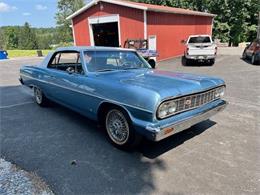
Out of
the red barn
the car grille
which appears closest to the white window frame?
the red barn

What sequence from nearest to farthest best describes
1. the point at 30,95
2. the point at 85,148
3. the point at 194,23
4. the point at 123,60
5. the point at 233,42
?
the point at 85,148, the point at 123,60, the point at 30,95, the point at 194,23, the point at 233,42

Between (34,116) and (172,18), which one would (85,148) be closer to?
(34,116)

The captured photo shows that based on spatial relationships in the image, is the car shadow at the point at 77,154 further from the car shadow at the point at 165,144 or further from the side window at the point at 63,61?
the side window at the point at 63,61

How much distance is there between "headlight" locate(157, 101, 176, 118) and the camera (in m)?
3.14

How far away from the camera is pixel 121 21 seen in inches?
677

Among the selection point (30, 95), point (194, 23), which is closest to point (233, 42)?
point (194, 23)

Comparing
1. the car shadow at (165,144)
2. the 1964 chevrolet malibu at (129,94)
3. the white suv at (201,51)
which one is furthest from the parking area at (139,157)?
the white suv at (201,51)

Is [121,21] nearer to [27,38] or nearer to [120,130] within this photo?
[120,130]

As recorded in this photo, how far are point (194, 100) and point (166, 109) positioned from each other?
65 centimetres

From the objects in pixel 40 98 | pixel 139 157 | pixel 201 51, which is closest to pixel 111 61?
pixel 139 157

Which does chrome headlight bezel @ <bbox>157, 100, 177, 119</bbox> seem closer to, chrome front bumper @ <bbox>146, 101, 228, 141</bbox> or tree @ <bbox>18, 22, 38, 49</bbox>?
chrome front bumper @ <bbox>146, 101, 228, 141</bbox>

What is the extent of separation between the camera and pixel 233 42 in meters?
32.4

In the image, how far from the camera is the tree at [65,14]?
51.2 metres

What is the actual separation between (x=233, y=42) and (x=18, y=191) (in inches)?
1362
